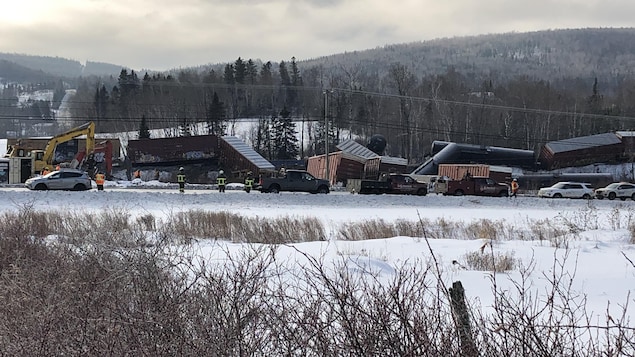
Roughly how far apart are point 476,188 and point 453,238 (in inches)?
924

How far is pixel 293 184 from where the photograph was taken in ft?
126

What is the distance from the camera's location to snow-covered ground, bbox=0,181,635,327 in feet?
39.3

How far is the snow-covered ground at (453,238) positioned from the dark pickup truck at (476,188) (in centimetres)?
660

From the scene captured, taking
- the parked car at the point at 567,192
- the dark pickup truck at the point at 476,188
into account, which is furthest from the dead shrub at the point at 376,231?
the parked car at the point at 567,192

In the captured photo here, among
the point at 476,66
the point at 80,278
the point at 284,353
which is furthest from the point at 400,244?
the point at 476,66

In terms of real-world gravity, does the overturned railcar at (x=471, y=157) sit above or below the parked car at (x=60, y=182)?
above

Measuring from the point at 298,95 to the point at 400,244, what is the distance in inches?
4161

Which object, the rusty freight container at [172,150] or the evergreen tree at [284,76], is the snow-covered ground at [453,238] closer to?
the rusty freight container at [172,150]

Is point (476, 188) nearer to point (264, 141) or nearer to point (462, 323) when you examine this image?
point (462, 323)

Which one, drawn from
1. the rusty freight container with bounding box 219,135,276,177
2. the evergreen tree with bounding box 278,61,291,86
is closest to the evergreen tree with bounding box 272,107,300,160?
the rusty freight container with bounding box 219,135,276,177

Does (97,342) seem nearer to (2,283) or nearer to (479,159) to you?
(2,283)

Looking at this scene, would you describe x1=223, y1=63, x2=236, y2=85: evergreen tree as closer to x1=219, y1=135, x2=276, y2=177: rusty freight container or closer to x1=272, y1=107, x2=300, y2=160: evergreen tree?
x1=272, y1=107, x2=300, y2=160: evergreen tree

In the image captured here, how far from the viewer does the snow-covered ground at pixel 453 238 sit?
12.0m

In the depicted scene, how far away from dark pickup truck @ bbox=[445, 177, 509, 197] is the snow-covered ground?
21.6 feet
